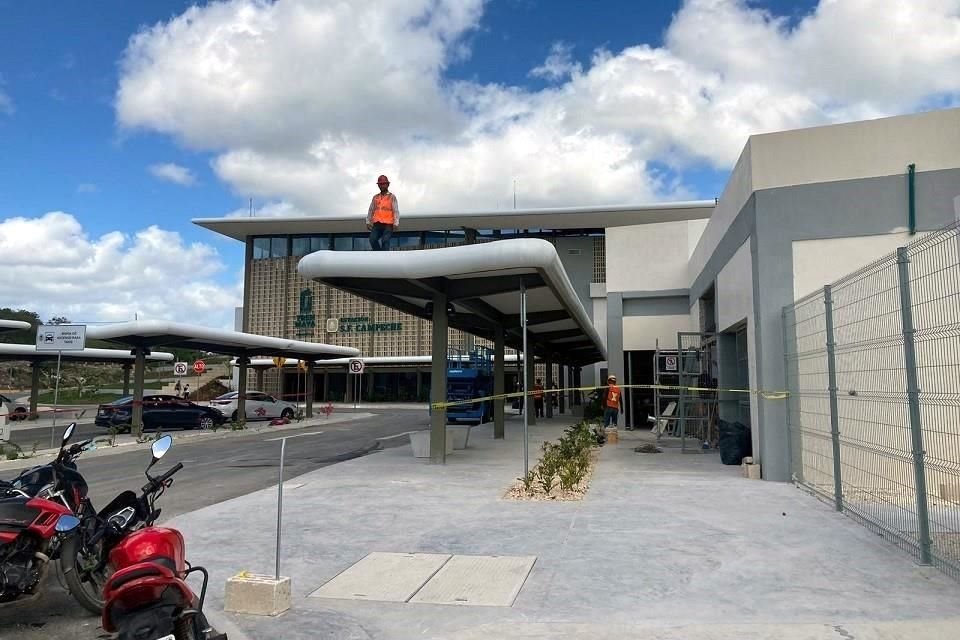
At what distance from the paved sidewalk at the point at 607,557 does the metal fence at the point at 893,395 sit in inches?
18.2

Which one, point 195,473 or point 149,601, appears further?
point 195,473

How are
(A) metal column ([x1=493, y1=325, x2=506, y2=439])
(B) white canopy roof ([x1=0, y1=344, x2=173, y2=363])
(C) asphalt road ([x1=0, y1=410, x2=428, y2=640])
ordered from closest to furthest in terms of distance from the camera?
(C) asphalt road ([x1=0, y1=410, x2=428, y2=640])
(A) metal column ([x1=493, y1=325, x2=506, y2=439])
(B) white canopy roof ([x1=0, y1=344, x2=173, y2=363])

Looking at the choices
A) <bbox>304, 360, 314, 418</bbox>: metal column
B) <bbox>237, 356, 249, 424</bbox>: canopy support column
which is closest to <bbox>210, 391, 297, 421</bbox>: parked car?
<bbox>304, 360, 314, 418</bbox>: metal column

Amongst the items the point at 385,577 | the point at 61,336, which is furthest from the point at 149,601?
the point at 61,336

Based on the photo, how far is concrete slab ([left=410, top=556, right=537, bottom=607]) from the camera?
216 inches

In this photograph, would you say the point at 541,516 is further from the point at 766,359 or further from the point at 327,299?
the point at 327,299

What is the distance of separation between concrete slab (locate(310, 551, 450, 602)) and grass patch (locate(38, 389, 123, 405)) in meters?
39.2

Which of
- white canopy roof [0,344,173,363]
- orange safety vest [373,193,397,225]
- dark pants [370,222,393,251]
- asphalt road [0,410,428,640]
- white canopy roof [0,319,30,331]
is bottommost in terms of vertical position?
asphalt road [0,410,428,640]

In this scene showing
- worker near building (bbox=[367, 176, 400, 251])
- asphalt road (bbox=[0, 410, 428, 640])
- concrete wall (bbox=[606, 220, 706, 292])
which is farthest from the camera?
concrete wall (bbox=[606, 220, 706, 292])

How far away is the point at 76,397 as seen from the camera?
44.3 m

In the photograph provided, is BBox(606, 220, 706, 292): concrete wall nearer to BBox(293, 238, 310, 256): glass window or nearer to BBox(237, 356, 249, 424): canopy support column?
BBox(237, 356, 249, 424): canopy support column

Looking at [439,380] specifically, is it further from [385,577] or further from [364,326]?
[364,326]

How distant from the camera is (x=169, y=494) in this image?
10.9 metres

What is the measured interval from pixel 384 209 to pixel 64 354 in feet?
65.4
